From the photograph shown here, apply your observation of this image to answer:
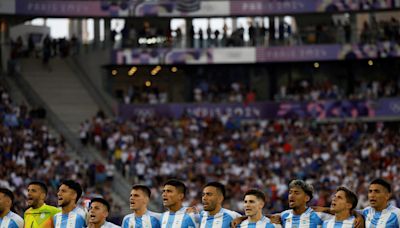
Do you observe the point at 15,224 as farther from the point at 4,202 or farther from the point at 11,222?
the point at 4,202

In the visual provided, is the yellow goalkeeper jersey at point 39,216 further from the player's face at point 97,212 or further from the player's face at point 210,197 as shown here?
the player's face at point 210,197

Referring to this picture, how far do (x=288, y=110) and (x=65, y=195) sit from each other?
32.4m

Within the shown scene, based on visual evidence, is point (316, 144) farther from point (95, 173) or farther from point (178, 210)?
point (178, 210)

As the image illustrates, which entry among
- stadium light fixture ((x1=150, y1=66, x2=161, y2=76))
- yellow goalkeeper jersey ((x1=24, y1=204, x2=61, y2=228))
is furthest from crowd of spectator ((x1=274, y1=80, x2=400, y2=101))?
yellow goalkeeper jersey ((x1=24, y1=204, x2=61, y2=228))

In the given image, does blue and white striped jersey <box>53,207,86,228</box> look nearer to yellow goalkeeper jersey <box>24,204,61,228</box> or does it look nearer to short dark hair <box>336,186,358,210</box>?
yellow goalkeeper jersey <box>24,204,61,228</box>

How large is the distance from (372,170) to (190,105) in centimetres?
1036

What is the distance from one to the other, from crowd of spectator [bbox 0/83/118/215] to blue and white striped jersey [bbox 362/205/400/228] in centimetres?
1923

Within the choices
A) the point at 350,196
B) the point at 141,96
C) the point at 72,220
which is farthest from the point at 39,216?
the point at 141,96

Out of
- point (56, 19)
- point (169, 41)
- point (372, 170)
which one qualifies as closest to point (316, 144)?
point (372, 170)

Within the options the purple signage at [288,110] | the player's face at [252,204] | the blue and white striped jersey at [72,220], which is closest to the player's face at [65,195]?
the blue and white striped jersey at [72,220]

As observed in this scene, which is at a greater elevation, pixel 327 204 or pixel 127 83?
pixel 127 83

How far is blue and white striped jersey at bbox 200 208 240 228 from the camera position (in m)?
16.8

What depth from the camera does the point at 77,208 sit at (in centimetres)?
1770

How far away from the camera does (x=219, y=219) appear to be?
16.9m
